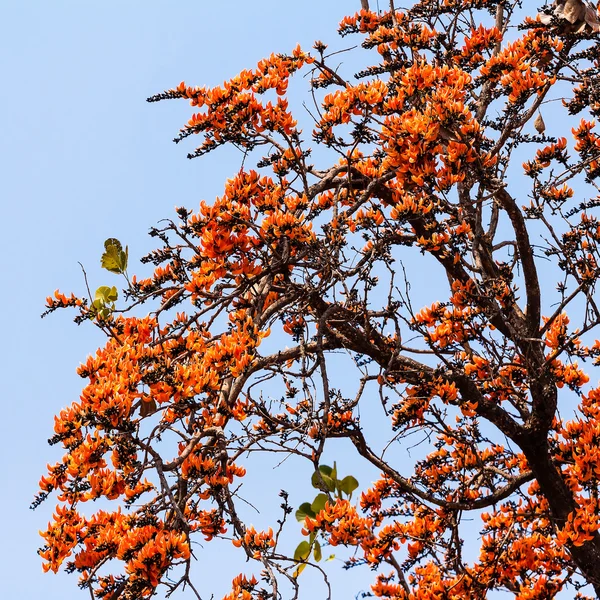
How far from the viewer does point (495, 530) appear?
25.3ft

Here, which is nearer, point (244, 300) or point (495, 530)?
point (244, 300)

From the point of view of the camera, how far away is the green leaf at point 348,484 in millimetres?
6191

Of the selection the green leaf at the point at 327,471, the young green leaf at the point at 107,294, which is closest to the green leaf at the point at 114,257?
the young green leaf at the point at 107,294

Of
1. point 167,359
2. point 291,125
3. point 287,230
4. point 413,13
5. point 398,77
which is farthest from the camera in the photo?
point 413,13

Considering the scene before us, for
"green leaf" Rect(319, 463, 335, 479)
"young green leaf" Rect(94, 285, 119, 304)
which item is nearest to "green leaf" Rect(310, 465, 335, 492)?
"green leaf" Rect(319, 463, 335, 479)

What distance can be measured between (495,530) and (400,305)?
8.28 ft

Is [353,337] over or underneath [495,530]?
over

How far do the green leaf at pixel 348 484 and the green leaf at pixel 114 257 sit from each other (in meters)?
2.33

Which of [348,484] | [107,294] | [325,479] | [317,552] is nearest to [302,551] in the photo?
[317,552]

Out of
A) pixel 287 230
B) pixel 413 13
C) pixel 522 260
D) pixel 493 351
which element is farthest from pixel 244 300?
pixel 413 13

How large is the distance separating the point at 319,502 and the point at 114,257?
2392 mm

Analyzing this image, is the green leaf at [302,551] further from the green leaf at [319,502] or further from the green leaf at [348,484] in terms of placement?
the green leaf at [348,484]

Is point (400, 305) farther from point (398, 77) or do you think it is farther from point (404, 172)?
point (398, 77)

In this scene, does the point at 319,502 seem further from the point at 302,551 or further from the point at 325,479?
the point at 302,551
